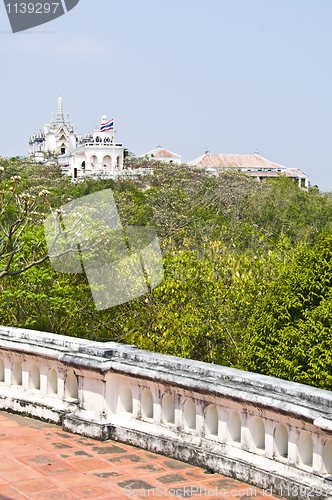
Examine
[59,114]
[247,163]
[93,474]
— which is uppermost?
[59,114]

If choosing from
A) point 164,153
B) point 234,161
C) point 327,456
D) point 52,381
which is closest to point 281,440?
point 327,456

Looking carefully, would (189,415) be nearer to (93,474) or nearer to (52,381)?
(93,474)

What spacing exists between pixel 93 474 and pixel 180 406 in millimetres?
784

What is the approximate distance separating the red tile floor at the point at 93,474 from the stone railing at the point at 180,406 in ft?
0.39

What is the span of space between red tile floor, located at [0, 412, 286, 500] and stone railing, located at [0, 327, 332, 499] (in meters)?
0.12

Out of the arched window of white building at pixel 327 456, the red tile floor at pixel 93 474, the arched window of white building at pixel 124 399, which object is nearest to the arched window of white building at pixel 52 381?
the red tile floor at pixel 93 474

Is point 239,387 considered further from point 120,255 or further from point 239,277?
point 120,255

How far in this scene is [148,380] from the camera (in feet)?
15.3

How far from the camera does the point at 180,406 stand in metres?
4.52

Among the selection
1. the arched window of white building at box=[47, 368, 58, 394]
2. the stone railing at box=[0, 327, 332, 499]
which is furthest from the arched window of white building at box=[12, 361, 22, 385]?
the arched window of white building at box=[47, 368, 58, 394]

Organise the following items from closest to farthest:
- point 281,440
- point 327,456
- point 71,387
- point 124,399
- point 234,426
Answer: point 327,456 → point 281,440 → point 234,426 → point 124,399 → point 71,387

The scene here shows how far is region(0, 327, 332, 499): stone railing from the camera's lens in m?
3.81

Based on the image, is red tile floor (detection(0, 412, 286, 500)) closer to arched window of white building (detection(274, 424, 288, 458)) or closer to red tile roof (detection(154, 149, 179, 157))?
arched window of white building (detection(274, 424, 288, 458))

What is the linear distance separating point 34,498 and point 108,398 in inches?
49.9
